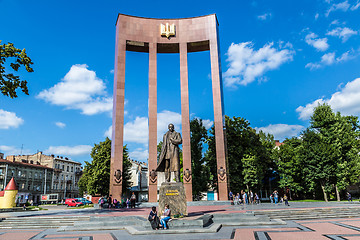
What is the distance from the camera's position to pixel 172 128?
14.0 meters

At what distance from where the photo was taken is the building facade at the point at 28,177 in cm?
5438

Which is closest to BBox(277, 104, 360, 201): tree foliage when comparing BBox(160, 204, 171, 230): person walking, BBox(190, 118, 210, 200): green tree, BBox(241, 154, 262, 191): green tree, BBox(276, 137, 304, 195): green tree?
BBox(276, 137, 304, 195): green tree

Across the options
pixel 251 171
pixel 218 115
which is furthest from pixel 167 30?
pixel 251 171

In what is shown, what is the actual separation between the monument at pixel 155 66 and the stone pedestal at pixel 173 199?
13.4 metres

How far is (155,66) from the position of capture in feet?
96.1

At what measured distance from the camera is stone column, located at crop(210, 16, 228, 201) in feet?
86.5

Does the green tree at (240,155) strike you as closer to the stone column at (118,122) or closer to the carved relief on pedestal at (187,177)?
the carved relief on pedestal at (187,177)

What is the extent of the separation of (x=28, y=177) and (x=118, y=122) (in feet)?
154

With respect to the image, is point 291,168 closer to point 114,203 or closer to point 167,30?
point 167,30

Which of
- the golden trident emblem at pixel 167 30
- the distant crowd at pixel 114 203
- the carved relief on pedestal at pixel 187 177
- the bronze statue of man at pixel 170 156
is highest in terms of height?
the golden trident emblem at pixel 167 30

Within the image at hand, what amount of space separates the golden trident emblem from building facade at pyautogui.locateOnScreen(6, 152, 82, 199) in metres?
55.9

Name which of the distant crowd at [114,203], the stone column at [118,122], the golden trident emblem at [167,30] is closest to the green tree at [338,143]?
the golden trident emblem at [167,30]

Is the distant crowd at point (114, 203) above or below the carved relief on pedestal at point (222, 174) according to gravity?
below

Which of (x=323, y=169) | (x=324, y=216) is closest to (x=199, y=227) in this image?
(x=324, y=216)
